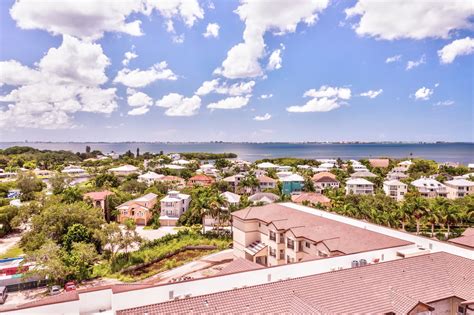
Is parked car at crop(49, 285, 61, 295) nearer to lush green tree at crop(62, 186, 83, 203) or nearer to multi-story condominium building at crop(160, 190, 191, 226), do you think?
multi-story condominium building at crop(160, 190, 191, 226)

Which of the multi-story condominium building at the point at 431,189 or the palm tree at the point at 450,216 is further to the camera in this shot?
the multi-story condominium building at the point at 431,189

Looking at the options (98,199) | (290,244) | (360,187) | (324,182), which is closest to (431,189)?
(360,187)

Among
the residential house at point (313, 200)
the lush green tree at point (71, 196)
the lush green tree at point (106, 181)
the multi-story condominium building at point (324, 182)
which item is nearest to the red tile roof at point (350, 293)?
the residential house at point (313, 200)

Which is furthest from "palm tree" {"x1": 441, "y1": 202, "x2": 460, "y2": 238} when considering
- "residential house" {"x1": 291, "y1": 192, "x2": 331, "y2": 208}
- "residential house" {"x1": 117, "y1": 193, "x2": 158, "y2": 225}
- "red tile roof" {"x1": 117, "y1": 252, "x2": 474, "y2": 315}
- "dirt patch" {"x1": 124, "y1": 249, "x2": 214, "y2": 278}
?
"residential house" {"x1": 117, "y1": 193, "x2": 158, "y2": 225}

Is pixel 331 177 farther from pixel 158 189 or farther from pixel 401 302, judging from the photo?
pixel 401 302

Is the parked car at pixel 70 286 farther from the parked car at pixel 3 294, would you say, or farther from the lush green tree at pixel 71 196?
the lush green tree at pixel 71 196
